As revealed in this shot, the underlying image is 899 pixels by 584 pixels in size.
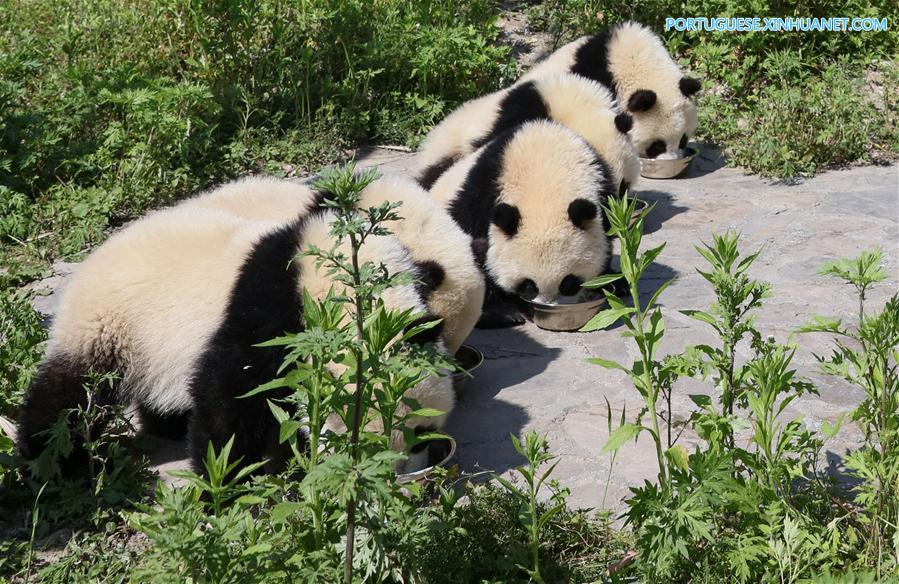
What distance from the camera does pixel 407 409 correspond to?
381 cm

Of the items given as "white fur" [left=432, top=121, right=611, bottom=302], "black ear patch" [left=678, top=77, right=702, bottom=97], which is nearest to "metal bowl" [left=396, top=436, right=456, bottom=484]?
"white fur" [left=432, top=121, right=611, bottom=302]

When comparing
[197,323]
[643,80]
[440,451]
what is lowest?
[440,451]

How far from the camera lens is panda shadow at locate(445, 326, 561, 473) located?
461 centimetres

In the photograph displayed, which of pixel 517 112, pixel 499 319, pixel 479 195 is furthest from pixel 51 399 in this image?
pixel 517 112

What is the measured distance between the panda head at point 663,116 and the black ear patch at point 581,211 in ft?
8.44

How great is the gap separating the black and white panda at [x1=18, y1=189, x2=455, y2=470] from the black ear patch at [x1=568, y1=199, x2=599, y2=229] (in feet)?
5.30

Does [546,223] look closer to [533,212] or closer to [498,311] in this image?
[533,212]

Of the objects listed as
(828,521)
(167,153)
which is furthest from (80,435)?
(167,153)

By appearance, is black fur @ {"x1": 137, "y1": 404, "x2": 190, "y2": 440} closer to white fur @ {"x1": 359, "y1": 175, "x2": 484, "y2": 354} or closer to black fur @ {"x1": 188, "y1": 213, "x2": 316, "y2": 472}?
black fur @ {"x1": 188, "y1": 213, "x2": 316, "y2": 472}

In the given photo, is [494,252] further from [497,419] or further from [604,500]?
[604,500]

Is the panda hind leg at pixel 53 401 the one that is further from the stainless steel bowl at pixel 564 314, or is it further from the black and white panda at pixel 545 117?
the black and white panda at pixel 545 117

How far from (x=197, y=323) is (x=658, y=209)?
4.59 m

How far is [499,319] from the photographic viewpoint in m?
6.05

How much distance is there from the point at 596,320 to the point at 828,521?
1.17 metres
